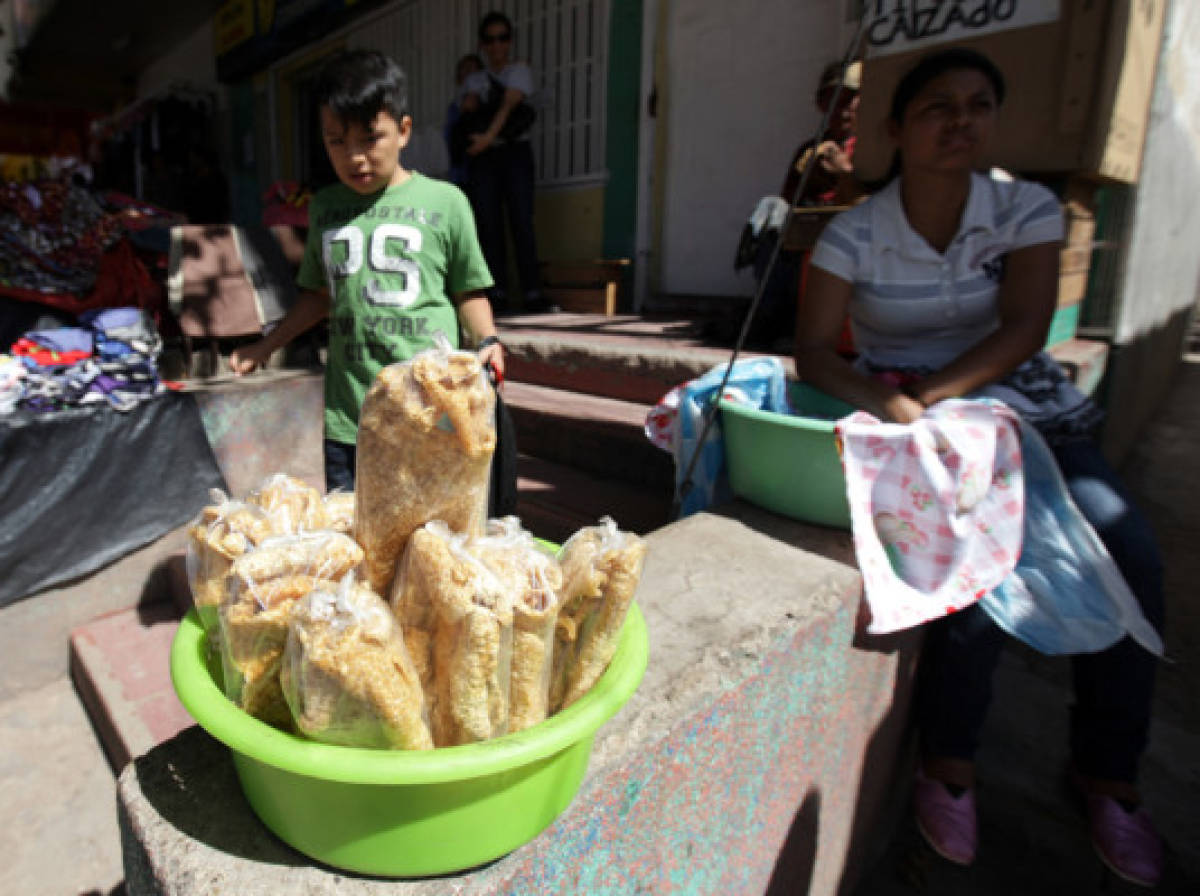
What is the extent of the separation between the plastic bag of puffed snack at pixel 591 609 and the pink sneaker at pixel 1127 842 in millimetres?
1748

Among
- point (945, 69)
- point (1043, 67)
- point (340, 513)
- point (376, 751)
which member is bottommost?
point (376, 751)

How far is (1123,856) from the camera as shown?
5.91 ft

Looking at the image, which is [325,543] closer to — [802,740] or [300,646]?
[300,646]

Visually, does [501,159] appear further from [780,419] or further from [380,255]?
[780,419]

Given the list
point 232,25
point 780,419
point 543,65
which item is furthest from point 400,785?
point 232,25

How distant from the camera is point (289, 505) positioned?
96 centimetres

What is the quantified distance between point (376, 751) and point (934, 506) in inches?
52.8

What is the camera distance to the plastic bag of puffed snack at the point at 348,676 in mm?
659

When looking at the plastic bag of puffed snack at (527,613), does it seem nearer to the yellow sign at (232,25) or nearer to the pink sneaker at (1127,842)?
the pink sneaker at (1127,842)

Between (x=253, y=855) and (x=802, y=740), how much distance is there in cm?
109

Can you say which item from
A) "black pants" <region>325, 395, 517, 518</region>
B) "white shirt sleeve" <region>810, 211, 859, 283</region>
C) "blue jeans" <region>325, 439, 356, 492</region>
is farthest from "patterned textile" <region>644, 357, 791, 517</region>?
"blue jeans" <region>325, 439, 356, 492</region>

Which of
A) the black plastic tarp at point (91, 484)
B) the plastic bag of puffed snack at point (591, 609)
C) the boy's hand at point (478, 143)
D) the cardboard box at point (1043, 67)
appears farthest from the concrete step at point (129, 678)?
the boy's hand at point (478, 143)

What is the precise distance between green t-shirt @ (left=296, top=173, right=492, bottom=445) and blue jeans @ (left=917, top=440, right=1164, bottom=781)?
63.1 inches

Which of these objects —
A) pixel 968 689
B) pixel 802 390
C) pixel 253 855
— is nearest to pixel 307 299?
pixel 802 390
